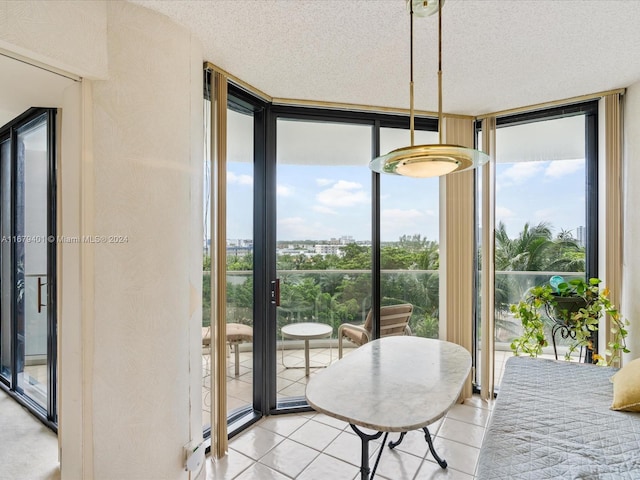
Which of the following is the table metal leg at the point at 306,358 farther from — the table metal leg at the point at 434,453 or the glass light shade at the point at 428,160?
the glass light shade at the point at 428,160

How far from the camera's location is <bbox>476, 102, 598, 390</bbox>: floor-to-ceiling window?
2.75 m

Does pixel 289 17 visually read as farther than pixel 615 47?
No

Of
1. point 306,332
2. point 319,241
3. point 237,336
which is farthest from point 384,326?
point 237,336

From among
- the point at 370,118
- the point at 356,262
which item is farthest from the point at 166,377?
the point at 370,118

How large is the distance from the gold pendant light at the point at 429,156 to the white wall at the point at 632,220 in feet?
5.78

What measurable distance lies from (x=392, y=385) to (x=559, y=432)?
29.2 inches

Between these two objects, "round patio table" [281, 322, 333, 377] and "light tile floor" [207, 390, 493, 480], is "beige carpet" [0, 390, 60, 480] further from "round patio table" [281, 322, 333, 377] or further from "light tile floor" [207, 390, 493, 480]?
"round patio table" [281, 322, 333, 377]

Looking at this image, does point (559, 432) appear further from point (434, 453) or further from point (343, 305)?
point (343, 305)

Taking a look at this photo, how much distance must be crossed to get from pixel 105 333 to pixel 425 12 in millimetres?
2149

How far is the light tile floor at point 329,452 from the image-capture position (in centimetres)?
202

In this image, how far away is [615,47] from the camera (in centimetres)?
192

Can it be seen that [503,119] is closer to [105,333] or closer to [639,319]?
[639,319]

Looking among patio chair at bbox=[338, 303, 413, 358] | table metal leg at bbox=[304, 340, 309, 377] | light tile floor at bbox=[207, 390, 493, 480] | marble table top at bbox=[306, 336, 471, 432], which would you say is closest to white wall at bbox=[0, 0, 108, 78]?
marble table top at bbox=[306, 336, 471, 432]

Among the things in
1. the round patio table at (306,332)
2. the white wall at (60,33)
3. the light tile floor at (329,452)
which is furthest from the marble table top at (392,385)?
the white wall at (60,33)
